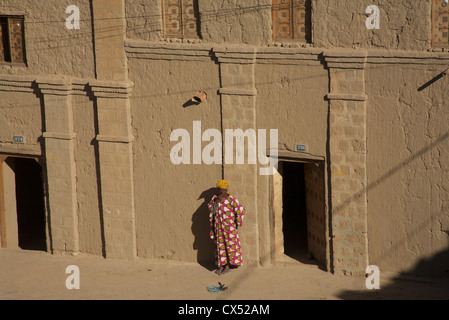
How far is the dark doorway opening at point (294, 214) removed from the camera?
1611 centimetres

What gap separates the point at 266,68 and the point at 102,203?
3531 mm

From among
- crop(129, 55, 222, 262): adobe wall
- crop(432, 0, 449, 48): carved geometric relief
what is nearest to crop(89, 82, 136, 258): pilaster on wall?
crop(129, 55, 222, 262): adobe wall

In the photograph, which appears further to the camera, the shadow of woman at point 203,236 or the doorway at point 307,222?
the shadow of woman at point 203,236

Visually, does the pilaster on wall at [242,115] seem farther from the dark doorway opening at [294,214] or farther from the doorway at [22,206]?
the doorway at [22,206]

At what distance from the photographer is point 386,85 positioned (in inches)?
555

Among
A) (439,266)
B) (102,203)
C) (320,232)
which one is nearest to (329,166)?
(320,232)

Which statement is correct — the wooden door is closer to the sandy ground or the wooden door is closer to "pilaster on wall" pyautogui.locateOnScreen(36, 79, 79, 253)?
the sandy ground

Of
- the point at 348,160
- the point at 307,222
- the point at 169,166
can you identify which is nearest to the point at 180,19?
the point at 169,166

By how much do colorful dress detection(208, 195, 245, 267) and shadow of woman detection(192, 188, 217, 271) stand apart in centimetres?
30

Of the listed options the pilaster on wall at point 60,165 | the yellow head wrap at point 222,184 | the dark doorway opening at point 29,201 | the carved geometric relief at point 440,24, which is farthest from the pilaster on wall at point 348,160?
the dark doorway opening at point 29,201

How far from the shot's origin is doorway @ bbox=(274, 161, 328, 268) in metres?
15.1

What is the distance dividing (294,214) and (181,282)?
3177mm

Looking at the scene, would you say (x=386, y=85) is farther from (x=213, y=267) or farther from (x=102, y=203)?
(x=102, y=203)

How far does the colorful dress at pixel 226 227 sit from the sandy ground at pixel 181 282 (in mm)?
268
